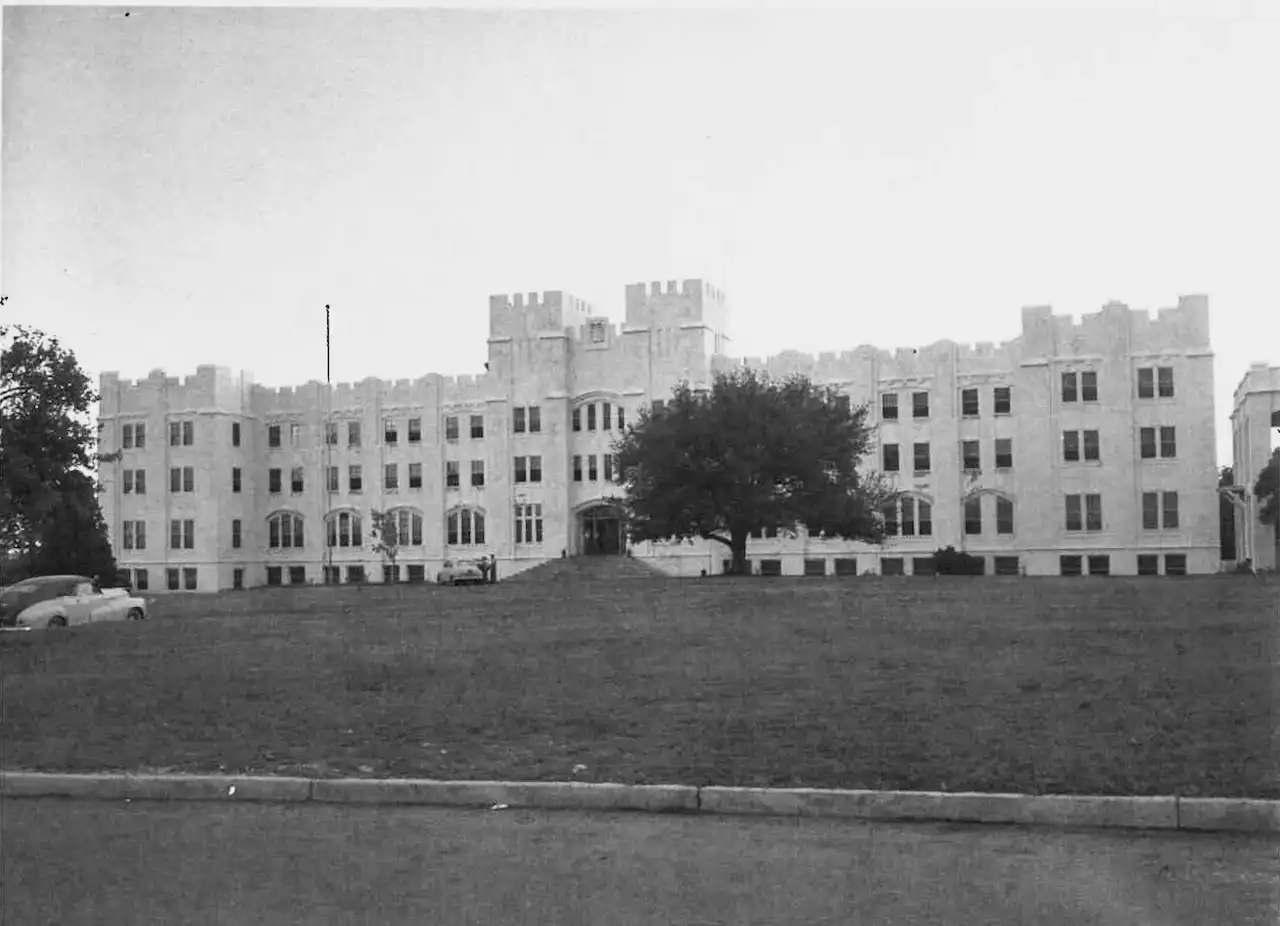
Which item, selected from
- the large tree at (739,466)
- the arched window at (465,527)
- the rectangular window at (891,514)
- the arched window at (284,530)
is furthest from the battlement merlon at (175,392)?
the rectangular window at (891,514)

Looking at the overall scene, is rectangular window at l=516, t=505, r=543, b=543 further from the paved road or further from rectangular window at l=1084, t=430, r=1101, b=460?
the paved road

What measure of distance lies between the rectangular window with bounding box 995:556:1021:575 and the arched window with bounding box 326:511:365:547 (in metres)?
38.2

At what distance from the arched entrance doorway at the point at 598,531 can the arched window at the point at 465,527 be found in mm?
6084

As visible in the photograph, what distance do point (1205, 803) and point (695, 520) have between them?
43.5 m

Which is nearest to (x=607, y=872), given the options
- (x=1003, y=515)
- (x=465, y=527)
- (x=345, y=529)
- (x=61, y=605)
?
(x=61, y=605)

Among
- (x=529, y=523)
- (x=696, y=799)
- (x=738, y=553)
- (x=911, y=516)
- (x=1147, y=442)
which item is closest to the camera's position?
(x=696, y=799)

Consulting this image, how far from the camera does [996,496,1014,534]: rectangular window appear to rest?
6994 centimetres

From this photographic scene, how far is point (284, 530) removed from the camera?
84188 millimetres

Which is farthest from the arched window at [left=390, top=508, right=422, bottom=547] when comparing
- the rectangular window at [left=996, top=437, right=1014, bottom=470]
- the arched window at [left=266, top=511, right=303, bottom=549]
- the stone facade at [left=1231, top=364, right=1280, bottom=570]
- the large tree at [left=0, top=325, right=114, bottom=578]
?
the large tree at [left=0, top=325, right=114, bottom=578]

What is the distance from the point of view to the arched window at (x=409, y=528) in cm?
8050

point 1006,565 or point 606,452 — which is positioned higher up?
point 606,452

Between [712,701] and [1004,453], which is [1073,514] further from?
[712,701]

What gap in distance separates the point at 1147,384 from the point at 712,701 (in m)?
59.3

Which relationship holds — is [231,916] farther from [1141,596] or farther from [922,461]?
[922,461]
